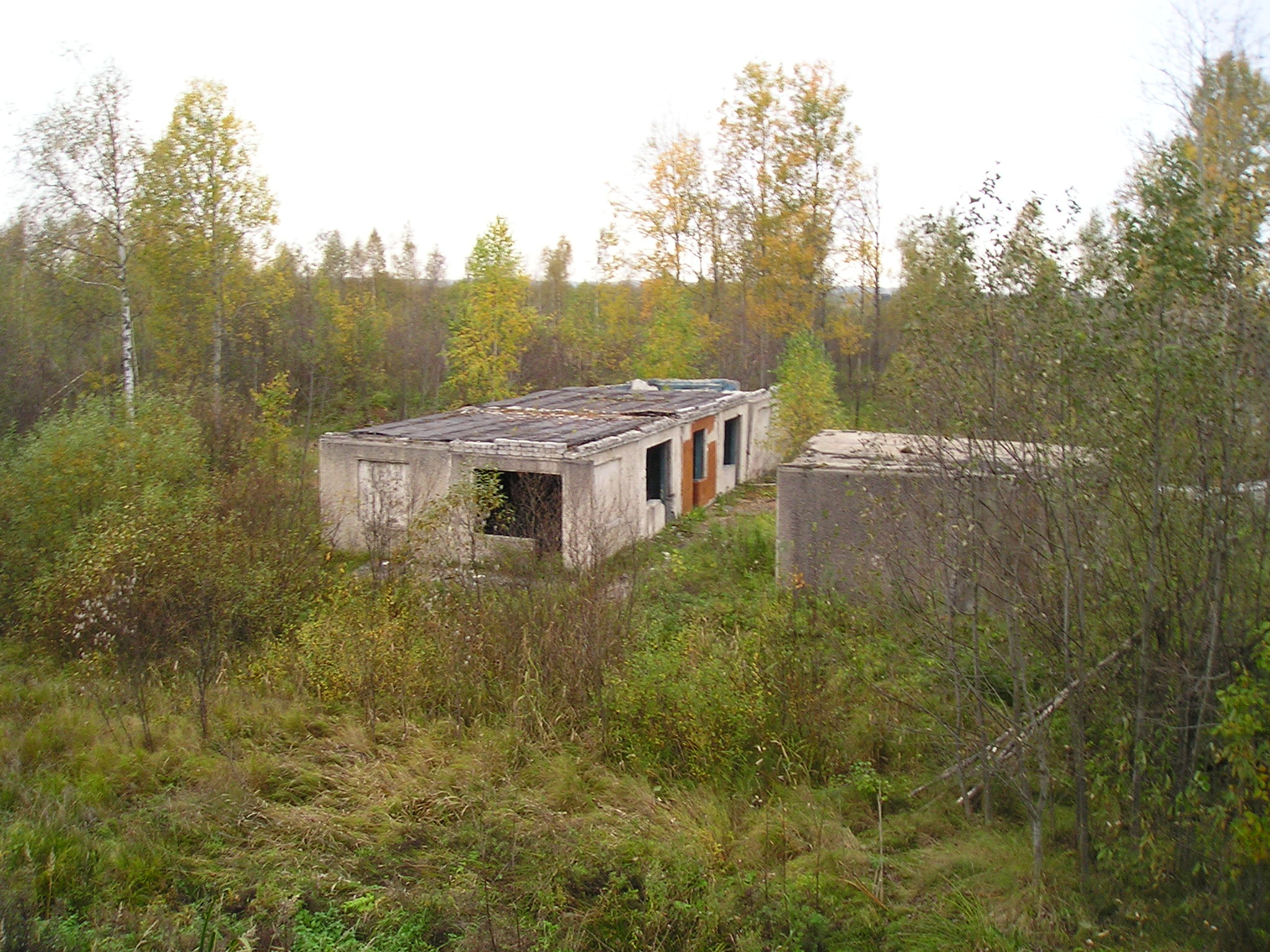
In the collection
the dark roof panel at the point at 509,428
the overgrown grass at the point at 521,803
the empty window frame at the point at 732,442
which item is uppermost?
the dark roof panel at the point at 509,428

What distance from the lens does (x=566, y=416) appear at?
16.9 meters

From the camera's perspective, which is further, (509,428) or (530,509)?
(509,428)

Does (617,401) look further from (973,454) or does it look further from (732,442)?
(973,454)

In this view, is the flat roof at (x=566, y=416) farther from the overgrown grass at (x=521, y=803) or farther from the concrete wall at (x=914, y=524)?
the overgrown grass at (x=521, y=803)

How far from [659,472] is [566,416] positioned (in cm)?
203

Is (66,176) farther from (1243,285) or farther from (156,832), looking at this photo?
(1243,285)

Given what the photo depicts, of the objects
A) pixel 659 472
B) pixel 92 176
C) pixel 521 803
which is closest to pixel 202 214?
pixel 92 176

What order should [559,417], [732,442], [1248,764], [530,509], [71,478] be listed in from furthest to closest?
[732,442] < [559,417] < [530,509] < [71,478] < [1248,764]

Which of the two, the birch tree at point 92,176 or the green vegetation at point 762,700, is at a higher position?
the birch tree at point 92,176

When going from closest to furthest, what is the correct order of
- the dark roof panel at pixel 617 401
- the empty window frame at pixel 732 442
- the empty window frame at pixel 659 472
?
1. the empty window frame at pixel 659 472
2. the dark roof panel at pixel 617 401
3. the empty window frame at pixel 732 442

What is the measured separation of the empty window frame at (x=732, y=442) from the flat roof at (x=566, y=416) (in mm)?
557

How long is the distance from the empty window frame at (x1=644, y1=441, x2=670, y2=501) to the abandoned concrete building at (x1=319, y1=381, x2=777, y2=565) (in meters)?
0.02

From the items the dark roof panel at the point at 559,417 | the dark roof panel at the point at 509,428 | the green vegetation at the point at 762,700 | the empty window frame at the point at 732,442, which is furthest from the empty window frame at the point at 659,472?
the green vegetation at the point at 762,700

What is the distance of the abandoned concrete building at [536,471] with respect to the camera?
13.0 metres
